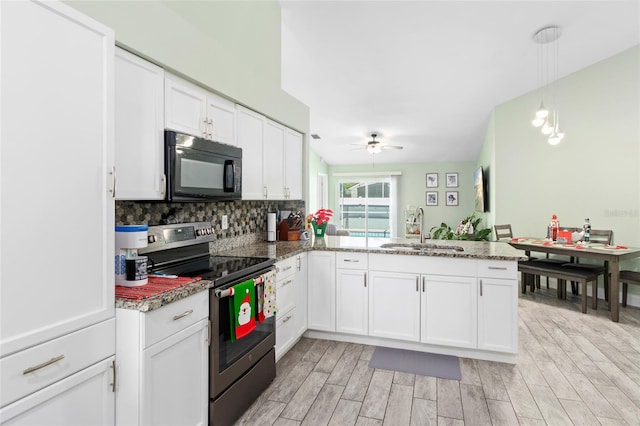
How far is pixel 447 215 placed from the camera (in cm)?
915

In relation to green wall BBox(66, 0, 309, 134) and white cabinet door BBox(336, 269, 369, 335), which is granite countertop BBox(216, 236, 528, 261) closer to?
white cabinet door BBox(336, 269, 369, 335)

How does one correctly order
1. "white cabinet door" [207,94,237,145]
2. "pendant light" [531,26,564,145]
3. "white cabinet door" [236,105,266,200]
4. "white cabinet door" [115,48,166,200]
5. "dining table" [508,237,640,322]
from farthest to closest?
"pendant light" [531,26,564,145], "dining table" [508,237,640,322], "white cabinet door" [236,105,266,200], "white cabinet door" [207,94,237,145], "white cabinet door" [115,48,166,200]

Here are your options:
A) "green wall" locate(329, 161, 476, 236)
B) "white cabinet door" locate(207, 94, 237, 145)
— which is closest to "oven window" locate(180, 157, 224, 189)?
"white cabinet door" locate(207, 94, 237, 145)

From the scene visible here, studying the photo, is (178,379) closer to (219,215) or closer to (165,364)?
(165,364)

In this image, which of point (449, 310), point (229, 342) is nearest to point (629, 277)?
point (449, 310)

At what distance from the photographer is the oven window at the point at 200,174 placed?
2131 mm

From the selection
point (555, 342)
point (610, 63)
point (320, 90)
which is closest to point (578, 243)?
point (555, 342)

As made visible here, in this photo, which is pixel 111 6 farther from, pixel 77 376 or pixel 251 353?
pixel 251 353

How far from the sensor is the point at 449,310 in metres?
2.92

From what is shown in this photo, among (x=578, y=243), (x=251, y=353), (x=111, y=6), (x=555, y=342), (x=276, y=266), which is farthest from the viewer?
(x=578, y=243)

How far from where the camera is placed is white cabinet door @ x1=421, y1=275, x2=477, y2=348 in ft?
9.39

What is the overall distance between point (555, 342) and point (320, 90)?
4.27m

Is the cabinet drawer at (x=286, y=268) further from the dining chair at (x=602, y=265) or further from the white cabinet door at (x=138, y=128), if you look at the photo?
the dining chair at (x=602, y=265)

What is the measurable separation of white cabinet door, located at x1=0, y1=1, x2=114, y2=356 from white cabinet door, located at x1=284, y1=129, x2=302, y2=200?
7.51 ft
